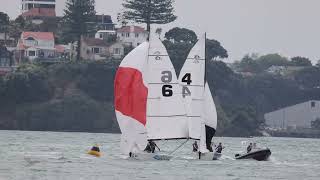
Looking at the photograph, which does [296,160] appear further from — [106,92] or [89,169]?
[106,92]

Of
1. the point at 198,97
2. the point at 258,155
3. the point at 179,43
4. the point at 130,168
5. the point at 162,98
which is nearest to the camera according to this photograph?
the point at 130,168

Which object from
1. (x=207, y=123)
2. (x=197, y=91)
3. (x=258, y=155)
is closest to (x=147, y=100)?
(x=197, y=91)

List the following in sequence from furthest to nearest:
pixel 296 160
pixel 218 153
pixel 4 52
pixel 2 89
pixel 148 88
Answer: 1. pixel 4 52
2. pixel 2 89
3. pixel 296 160
4. pixel 218 153
5. pixel 148 88

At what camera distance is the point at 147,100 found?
72.4 m

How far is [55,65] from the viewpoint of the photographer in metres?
175

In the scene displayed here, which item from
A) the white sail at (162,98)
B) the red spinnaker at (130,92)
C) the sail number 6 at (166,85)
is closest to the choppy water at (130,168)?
the white sail at (162,98)

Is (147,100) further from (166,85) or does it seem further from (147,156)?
(147,156)

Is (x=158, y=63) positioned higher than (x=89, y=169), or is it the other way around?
(x=158, y=63)

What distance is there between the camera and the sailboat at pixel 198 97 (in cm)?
7525

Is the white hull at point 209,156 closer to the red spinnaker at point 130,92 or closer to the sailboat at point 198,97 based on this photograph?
the sailboat at point 198,97

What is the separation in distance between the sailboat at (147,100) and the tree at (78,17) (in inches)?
4593

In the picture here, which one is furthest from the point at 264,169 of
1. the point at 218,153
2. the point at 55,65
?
the point at 55,65

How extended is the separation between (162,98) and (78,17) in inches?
4672

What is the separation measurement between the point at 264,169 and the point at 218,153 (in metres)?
4.92
